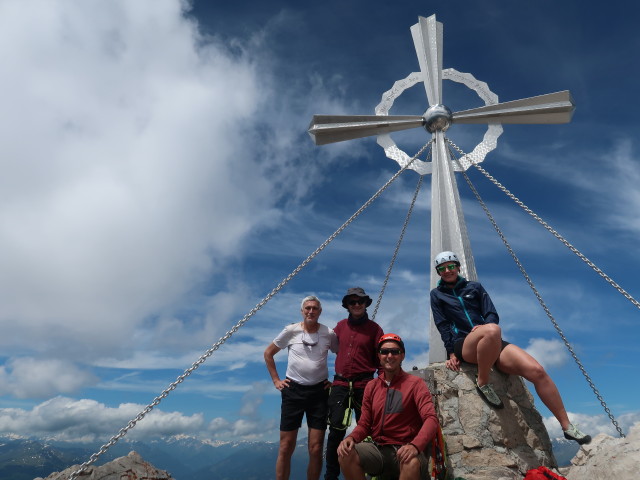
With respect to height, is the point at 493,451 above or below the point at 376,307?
below

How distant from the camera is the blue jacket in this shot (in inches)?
239

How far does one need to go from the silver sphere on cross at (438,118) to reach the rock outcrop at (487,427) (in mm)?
5893

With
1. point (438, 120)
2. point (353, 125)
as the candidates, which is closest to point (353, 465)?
point (353, 125)

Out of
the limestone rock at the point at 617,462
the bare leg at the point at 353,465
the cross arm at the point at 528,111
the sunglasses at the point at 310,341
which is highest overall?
the cross arm at the point at 528,111

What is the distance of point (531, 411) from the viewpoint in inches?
263

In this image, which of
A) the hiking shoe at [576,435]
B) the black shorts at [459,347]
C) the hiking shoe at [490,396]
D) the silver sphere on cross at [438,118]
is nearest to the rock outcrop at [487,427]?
the hiking shoe at [490,396]

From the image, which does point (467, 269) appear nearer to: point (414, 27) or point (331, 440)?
point (331, 440)

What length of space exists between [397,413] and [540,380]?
2217mm

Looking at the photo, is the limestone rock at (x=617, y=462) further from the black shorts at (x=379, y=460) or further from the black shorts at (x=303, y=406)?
the black shorts at (x=303, y=406)

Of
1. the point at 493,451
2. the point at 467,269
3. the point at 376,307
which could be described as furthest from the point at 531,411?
the point at 376,307

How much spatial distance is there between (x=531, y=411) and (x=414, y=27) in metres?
9.05

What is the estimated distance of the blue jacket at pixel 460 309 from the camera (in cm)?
606

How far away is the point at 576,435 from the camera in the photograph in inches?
211

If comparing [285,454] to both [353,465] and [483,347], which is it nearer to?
[353,465]
